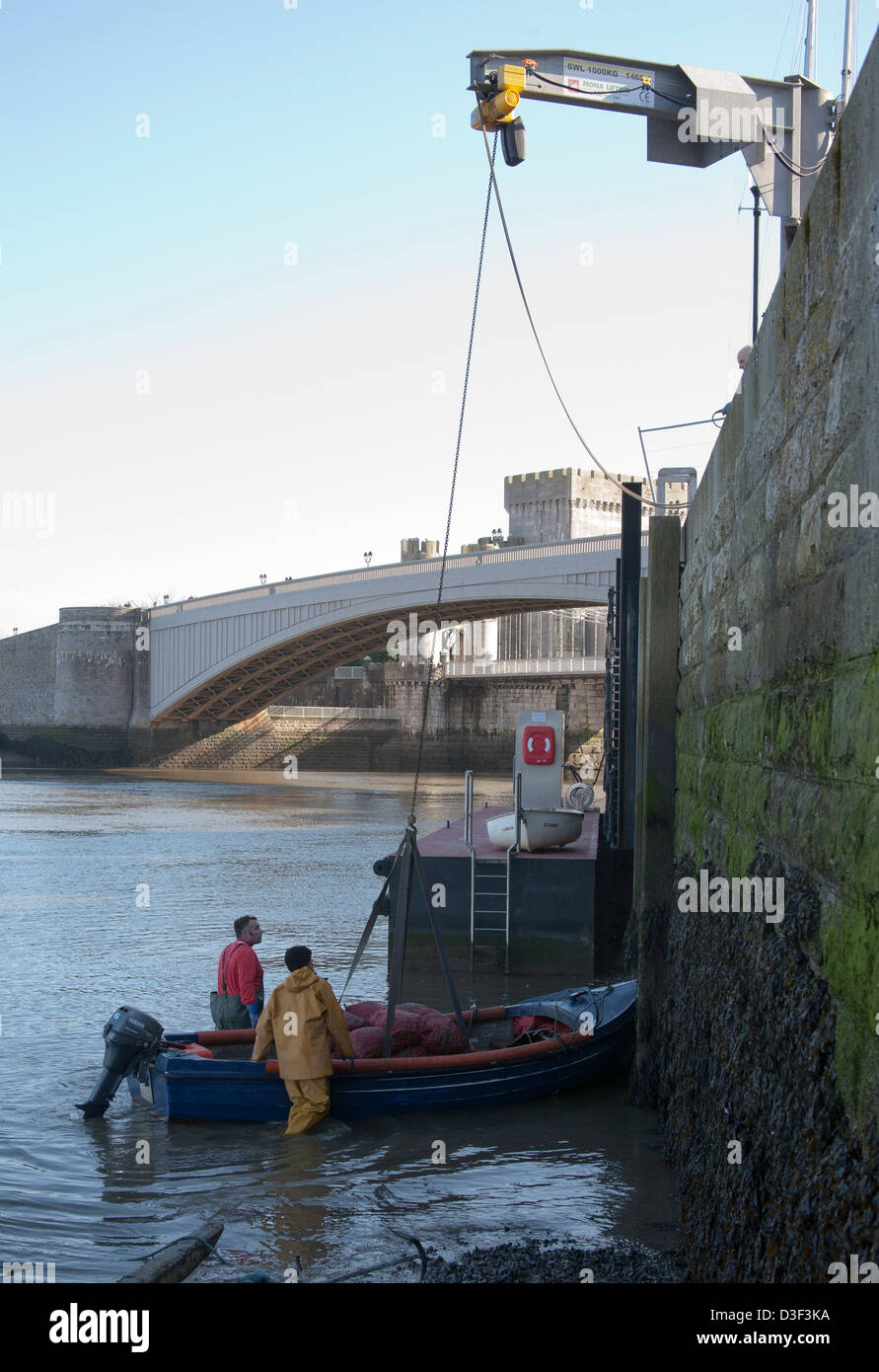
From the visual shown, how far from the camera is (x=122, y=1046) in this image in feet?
25.2

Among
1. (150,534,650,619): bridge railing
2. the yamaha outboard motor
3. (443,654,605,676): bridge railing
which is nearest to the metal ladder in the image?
the yamaha outboard motor

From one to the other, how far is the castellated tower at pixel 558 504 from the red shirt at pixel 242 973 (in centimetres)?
7453

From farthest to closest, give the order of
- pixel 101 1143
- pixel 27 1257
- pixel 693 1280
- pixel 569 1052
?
pixel 569 1052 → pixel 101 1143 → pixel 27 1257 → pixel 693 1280

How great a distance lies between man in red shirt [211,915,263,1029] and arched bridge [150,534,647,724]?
1103 inches

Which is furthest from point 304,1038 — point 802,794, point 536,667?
point 536,667

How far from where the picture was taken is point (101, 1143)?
7.52 metres

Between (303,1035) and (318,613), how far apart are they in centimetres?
3896

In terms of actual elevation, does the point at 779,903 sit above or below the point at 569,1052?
above

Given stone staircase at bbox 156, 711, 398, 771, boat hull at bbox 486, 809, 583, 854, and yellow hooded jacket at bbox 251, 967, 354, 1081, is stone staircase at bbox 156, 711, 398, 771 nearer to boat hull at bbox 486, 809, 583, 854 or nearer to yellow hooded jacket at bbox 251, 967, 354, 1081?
boat hull at bbox 486, 809, 583, 854

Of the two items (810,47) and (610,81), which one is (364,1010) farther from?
(810,47)

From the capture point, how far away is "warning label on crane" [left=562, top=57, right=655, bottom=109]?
9.88 metres
